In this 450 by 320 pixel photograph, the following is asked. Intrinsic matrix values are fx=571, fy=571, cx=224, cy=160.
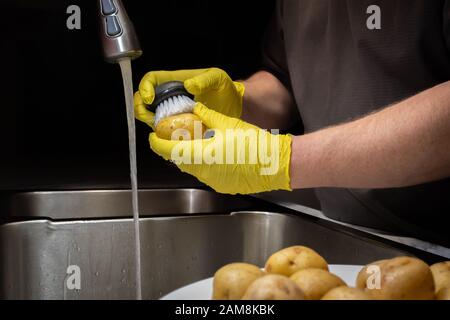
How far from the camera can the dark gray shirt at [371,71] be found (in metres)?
1.11

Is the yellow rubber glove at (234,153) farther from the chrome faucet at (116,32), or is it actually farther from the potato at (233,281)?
the potato at (233,281)

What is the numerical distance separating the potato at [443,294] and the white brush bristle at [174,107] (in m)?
0.53

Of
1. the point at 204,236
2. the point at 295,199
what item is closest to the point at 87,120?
the point at 295,199

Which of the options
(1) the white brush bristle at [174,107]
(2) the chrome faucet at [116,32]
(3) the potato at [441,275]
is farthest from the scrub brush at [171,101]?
(3) the potato at [441,275]

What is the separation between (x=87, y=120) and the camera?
6.19 feet

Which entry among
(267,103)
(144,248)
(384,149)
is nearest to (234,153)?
(384,149)

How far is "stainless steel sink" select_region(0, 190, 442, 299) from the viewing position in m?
1.09

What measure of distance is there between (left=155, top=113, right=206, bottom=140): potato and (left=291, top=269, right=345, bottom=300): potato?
449 millimetres

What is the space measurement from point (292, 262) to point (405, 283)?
124mm

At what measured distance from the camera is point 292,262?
0.63 metres

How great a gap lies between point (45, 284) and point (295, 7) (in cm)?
91

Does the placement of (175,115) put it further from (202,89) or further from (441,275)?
(441,275)

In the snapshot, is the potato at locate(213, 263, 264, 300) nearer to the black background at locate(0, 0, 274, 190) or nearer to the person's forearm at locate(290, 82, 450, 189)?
the person's forearm at locate(290, 82, 450, 189)
